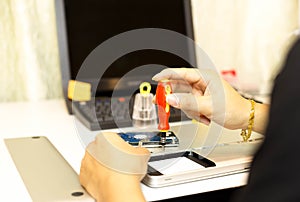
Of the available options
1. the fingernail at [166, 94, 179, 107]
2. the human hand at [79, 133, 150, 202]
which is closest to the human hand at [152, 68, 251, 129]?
the fingernail at [166, 94, 179, 107]

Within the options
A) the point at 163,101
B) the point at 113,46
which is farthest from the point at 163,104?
the point at 113,46

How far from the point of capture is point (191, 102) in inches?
32.2

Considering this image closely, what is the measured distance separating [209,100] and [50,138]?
1.16 ft

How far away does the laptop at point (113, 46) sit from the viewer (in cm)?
117

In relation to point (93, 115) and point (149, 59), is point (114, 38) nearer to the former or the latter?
point (149, 59)

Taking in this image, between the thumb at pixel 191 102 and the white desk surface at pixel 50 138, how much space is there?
13 centimetres

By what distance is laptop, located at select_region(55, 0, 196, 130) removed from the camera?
1165mm

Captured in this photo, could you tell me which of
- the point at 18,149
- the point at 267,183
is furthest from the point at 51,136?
the point at 267,183

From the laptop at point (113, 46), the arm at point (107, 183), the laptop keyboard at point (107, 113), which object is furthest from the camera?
the laptop at point (113, 46)

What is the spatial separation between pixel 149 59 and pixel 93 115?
29 cm

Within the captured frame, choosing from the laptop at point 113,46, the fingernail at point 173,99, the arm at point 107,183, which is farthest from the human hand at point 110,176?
the laptop at point 113,46

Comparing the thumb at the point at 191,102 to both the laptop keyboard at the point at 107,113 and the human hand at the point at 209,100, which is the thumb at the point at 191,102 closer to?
the human hand at the point at 209,100

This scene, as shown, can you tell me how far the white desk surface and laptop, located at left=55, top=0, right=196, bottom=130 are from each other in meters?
0.07

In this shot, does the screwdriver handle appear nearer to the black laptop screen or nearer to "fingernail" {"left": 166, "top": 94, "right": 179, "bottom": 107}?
"fingernail" {"left": 166, "top": 94, "right": 179, "bottom": 107}
